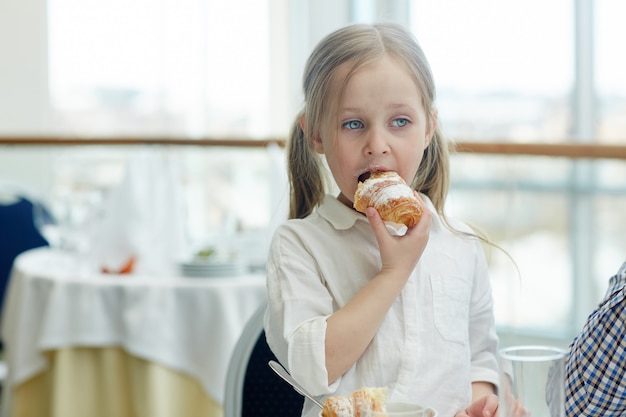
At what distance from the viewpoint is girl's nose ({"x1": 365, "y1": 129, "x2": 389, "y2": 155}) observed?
1267 millimetres

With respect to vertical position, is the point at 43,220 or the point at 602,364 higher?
the point at 602,364

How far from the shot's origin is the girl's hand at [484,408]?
1201 mm

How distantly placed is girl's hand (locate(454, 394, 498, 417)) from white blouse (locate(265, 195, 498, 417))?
7cm

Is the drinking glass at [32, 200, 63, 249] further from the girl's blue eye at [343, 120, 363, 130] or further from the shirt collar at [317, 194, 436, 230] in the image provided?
the girl's blue eye at [343, 120, 363, 130]

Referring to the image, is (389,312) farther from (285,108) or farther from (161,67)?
(161,67)

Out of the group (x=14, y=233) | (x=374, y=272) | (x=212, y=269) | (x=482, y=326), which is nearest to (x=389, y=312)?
(x=374, y=272)

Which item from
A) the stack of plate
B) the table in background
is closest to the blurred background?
the stack of plate

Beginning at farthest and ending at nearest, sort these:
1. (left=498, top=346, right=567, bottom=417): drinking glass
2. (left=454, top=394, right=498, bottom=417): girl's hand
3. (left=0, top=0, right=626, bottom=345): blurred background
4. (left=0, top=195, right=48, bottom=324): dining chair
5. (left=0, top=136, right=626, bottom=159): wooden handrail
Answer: (left=0, top=0, right=626, bottom=345): blurred background → (left=0, top=195, right=48, bottom=324): dining chair → (left=0, top=136, right=626, bottom=159): wooden handrail → (left=454, top=394, right=498, bottom=417): girl's hand → (left=498, top=346, right=567, bottom=417): drinking glass

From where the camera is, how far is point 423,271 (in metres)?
1.38

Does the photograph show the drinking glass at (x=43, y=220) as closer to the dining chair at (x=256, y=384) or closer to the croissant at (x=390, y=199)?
the dining chair at (x=256, y=384)

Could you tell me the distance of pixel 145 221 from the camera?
11.7ft

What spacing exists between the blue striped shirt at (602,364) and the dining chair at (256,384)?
586 mm

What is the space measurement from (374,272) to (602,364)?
0.32 metres

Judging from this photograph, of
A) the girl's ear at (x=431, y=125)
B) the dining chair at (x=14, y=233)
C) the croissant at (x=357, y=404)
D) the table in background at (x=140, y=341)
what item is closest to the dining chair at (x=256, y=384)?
the girl's ear at (x=431, y=125)
